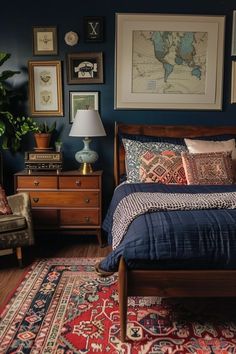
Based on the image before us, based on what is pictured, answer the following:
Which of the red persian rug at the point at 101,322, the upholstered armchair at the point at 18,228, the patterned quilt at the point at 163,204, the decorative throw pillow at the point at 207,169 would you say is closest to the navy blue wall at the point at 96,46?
the decorative throw pillow at the point at 207,169

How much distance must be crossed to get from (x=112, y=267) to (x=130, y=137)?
1859 millimetres

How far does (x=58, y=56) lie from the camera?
3.52 m

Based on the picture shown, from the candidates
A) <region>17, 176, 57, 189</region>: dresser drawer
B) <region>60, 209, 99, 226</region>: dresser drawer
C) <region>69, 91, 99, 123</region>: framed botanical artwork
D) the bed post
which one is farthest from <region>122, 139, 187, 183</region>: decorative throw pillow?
<region>17, 176, 57, 189</region>: dresser drawer

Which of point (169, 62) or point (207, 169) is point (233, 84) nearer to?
point (169, 62)

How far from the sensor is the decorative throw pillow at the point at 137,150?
3.19 m

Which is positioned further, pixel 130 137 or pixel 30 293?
pixel 130 137

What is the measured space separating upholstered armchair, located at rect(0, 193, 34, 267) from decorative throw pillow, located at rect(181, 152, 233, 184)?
146 cm

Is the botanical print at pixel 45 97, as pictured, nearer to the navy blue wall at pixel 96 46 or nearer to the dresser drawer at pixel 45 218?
the navy blue wall at pixel 96 46

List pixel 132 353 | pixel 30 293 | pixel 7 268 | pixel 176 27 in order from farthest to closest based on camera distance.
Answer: pixel 176 27, pixel 7 268, pixel 30 293, pixel 132 353

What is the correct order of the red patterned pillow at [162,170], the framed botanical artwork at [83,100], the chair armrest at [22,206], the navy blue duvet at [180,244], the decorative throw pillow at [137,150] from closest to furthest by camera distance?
the navy blue duvet at [180,244] < the chair armrest at [22,206] < the red patterned pillow at [162,170] < the decorative throw pillow at [137,150] < the framed botanical artwork at [83,100]

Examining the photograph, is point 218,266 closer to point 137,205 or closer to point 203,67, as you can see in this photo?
point 137,205

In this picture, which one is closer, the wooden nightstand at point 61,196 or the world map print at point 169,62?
the wooden nightstand at point 61,196

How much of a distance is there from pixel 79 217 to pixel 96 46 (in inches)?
71.7

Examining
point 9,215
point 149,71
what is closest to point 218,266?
point 9,215
